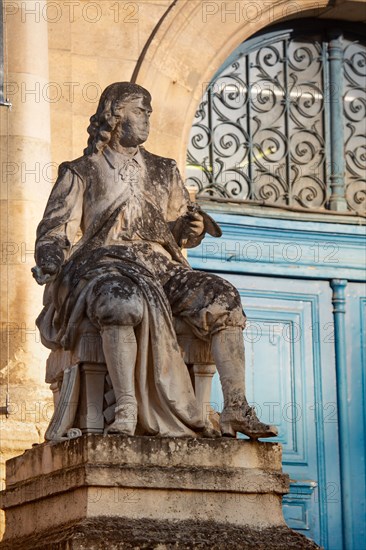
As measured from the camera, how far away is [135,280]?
8.89 meters

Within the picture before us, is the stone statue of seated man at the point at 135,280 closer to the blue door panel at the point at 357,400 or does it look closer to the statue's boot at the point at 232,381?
the statue's boot at the point at 232,381

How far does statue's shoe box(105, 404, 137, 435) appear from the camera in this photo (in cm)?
862

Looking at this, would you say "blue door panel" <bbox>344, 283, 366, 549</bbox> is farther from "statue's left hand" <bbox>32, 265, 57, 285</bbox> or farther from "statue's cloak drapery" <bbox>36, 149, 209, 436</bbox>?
"statue's left hand" <bbox>32, 265, 57, 285</bbox>

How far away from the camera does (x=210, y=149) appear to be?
40.9 ft

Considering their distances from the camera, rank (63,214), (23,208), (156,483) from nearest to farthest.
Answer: (156,483) → (63,214) → (23,208)

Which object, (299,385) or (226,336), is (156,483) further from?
(299,385)

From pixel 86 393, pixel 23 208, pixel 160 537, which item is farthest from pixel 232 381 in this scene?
pixel 23 208

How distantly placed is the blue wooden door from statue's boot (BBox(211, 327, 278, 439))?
289 cm

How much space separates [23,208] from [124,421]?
2.92 meters

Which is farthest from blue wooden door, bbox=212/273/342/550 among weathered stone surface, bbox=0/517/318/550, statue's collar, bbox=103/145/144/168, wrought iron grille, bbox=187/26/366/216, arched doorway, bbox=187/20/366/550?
weathered stone surface, bbox=0/517/318/550

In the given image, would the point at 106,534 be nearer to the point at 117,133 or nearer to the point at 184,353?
the point at 184,353

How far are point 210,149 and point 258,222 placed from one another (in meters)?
0.65

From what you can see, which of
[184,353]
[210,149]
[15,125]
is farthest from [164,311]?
[210,149]

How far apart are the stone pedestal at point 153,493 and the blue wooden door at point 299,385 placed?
307cm
